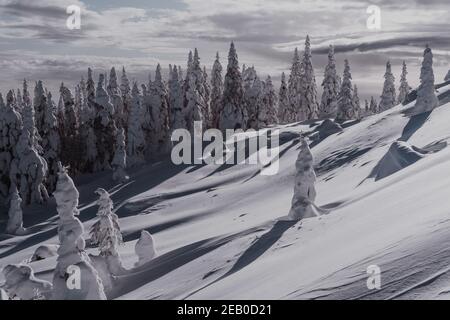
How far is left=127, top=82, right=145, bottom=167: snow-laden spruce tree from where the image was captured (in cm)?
6394

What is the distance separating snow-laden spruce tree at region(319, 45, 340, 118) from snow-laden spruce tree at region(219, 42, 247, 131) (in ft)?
43.0

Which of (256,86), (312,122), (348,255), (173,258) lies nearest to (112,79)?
(256,86)

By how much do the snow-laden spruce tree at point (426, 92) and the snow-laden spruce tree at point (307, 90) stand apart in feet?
100

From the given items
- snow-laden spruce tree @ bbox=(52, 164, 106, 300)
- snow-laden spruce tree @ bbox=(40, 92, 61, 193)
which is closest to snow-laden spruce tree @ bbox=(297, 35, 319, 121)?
snow-laden spruce tree @ bbox=(40, 92, 61, 193)

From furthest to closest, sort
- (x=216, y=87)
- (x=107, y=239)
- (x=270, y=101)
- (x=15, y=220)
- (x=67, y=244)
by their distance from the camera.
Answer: (x=270, y=101) → (x=216, y=87) → (x=15, y=220) → (x=107, y=239) → (x=67, y=244)

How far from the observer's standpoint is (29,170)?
51.5 m

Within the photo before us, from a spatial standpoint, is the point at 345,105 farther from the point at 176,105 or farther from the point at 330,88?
the point at 176,105

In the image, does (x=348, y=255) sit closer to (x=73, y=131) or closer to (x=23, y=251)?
(x=23, y=251)

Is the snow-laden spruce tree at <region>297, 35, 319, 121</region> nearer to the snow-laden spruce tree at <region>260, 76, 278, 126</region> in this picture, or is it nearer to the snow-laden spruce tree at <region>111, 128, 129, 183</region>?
the snow-laden spruce tree at <region>260, 76, 278, 126</region>

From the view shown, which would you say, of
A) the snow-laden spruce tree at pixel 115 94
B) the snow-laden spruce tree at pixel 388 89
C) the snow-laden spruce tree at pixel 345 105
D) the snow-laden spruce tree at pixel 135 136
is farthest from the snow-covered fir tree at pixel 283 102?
the snow-laden spruce tree at pixel 135 136

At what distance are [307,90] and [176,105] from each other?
20.5 m

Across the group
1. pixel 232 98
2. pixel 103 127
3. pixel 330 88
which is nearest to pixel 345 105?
pixel 330 88

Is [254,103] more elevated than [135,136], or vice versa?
[254,103]

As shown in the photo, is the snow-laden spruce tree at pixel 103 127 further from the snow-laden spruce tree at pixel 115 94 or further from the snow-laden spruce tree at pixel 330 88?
the snow-laden spruce tree at pixel 330 88
